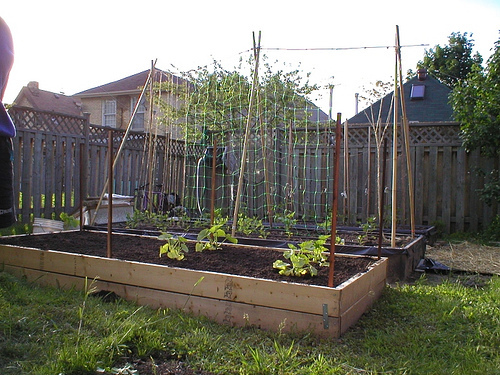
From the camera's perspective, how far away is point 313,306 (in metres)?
2.55

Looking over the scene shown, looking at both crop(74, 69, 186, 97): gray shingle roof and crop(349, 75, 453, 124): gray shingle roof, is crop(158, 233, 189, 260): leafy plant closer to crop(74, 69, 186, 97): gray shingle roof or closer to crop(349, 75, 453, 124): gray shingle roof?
crop(349, 75, 453, 124): gray shingle roof

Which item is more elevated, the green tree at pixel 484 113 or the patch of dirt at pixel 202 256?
the green tree at pixel 484 113

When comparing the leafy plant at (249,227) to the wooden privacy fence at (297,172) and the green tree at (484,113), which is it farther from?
the green tree at (484,113)

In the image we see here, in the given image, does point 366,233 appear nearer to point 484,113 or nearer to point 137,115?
point 484,113

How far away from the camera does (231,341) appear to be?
2439 millimetres

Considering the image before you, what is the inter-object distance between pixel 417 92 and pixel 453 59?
850cm

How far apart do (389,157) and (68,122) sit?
18.7ft

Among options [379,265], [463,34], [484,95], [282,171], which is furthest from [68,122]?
[463,34]

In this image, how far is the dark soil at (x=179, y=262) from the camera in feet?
7.09

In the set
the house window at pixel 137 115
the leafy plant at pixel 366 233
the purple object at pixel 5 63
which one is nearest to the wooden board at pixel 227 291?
the purple object at pixel 5 63

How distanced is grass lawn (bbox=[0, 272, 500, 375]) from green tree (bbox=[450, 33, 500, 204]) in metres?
3.86

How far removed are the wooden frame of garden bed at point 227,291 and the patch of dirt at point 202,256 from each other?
0.21 m

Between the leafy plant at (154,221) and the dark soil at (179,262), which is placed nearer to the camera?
the dark soil at (179,262)

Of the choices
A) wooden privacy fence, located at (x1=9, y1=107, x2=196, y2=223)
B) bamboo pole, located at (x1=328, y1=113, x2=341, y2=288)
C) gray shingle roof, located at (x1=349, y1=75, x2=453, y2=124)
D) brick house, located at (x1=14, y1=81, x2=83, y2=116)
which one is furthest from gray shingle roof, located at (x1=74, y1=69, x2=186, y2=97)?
bamboo pole, located at (x1=328, y1=113, x2=341, y2=288)
